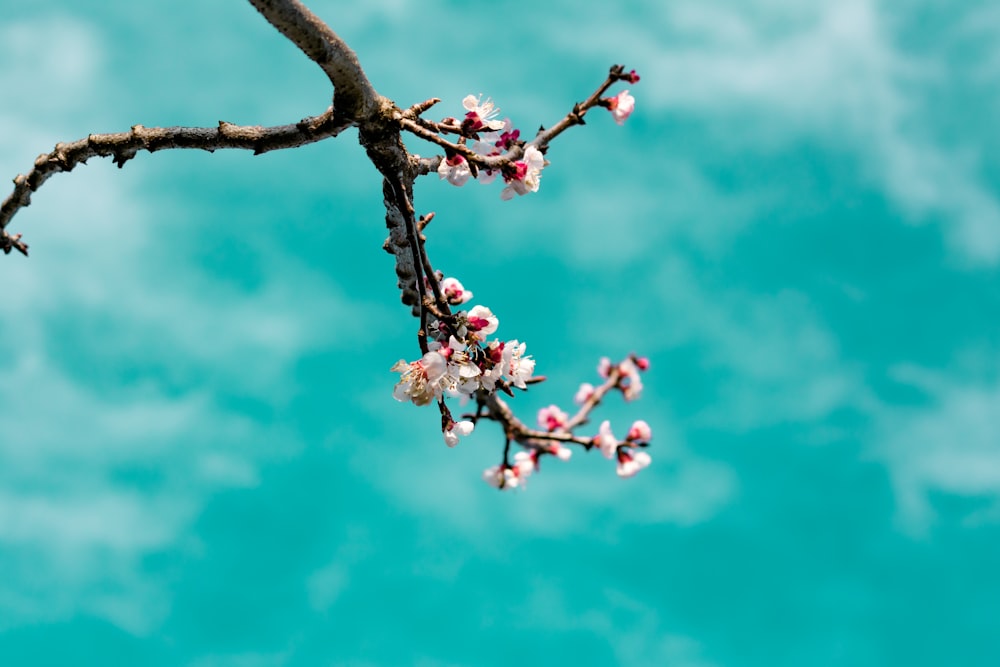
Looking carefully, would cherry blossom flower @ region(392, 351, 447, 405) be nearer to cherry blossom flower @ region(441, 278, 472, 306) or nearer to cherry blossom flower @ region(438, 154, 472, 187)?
cherry blossom flower @ region(441, 278, 472, 306)

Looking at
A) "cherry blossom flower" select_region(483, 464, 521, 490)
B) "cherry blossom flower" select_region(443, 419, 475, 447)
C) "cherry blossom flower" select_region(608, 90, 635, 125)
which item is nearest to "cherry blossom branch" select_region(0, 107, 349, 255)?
"cherry blossom flower" select_region(608, 90, 635, 125)

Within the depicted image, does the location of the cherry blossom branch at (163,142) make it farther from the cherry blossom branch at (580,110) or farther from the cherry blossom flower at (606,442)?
the cherry blossom flower at (606,442)

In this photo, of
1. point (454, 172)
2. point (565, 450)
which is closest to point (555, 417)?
point (565, 450)

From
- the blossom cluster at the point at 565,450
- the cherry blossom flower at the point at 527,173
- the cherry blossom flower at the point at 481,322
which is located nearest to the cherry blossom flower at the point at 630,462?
the blossom cluster at the point at 565,450

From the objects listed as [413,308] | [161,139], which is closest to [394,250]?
[413,308]

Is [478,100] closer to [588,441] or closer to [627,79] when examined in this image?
[627,79]

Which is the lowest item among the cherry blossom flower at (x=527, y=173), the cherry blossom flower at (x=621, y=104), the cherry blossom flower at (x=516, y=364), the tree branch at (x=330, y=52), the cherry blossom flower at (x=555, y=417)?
the cherry blossom flower at (x=516, y=364)
